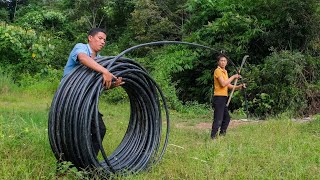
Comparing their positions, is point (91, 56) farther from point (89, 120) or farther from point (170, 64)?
point (170, 64)

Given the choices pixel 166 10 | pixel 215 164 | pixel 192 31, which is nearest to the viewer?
pixel 215 164

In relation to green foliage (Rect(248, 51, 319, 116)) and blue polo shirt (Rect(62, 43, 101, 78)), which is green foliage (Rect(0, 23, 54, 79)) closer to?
green foliage (Rect(248, 51, 319, 116))

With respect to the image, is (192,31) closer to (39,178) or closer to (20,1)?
(39,178)

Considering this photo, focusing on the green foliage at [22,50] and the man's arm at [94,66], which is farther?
the green foliage at [22,50]

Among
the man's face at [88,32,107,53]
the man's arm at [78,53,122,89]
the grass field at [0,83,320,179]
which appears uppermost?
the man's face at [88,32,107,53]

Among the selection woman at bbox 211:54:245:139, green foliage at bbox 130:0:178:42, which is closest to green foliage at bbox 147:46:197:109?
green foliage at bbox 130:0:178:42

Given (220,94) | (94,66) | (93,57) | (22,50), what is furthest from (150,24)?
(94,66)

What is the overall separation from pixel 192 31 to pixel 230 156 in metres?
10.7

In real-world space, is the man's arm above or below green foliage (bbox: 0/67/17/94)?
above

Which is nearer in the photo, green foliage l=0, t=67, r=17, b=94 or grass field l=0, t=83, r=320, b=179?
grass field l=0, t=83, r=320, b=179

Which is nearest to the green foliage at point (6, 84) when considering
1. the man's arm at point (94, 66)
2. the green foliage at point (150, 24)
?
the green foliage at point (150, 24)

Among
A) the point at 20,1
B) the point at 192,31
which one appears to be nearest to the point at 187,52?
the point at 192,31

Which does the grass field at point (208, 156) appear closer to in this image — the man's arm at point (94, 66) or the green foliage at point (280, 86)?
the man's arm at point (94, 66)

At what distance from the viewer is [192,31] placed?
15141 mm
